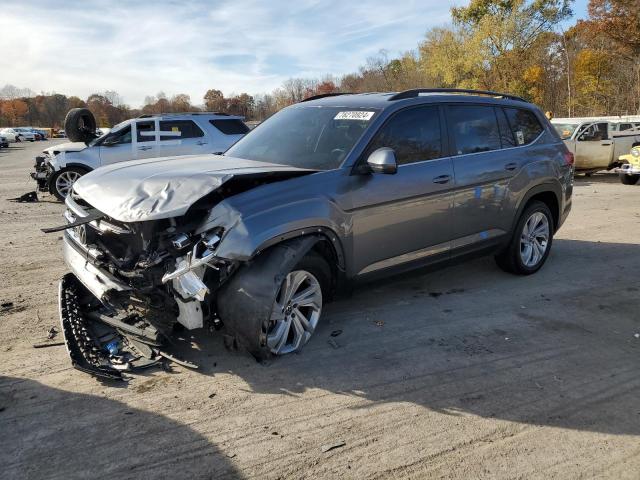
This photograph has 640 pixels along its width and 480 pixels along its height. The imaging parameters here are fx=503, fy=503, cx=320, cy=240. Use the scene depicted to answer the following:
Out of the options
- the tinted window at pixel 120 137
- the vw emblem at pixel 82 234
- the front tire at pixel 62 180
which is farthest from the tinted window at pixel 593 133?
the vw emblem at pixel 82 234

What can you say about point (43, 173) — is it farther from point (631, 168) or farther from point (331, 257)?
point (631, 168)

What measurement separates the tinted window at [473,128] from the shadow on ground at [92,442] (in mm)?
3525

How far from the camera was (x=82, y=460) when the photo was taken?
2619 millimetres

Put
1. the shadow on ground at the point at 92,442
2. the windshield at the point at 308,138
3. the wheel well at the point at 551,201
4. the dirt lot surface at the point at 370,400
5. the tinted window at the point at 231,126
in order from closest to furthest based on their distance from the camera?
the shadow on ground at the point at 92,442 → the dirt lot surface at the point at 370,400 → the windshield at the point at 308,138 → the wheel well at the point at 551,201 → the tinted window at the point at 231,126

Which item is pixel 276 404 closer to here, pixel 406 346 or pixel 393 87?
pixel 406 346

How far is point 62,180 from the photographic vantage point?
11.1 metres

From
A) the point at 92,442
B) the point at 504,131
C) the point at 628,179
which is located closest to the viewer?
the point at 92,442

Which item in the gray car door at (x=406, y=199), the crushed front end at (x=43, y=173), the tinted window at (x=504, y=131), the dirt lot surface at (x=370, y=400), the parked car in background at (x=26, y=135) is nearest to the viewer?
the dirt lot surface at (x=370, y=400)

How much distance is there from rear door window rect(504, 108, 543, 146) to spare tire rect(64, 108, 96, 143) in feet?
30.2

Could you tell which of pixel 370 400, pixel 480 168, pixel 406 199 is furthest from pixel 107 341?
pixel 480 168

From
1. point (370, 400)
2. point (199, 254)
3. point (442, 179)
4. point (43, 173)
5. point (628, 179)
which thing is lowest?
point (370, 400)

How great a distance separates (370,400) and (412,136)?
2.39 meters

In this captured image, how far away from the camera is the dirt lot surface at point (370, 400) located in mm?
2656

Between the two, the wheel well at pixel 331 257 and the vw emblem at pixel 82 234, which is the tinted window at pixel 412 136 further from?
the vw emblem at pixel 82 234
